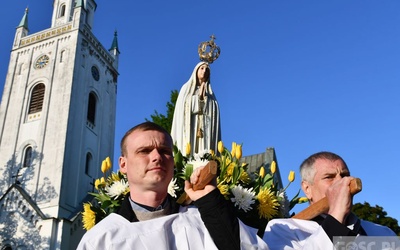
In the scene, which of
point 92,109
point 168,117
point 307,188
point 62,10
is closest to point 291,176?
point 307,188

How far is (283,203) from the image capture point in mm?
3947

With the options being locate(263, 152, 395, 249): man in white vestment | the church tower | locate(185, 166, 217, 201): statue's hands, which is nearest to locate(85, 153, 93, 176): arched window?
the church tower

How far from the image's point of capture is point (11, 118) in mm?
30047

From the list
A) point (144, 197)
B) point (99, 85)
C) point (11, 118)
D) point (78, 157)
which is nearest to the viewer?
point (144, 197)

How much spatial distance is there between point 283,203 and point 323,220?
5.02ft

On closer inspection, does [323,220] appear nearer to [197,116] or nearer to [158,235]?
[158,235]

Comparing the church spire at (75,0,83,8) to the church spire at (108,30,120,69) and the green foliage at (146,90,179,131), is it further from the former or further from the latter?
the green foliage at (146,90,179,131)

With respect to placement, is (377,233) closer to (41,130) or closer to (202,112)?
(202,112)

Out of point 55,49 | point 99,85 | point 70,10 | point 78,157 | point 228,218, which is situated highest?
point 70,10

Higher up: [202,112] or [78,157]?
[78,157]

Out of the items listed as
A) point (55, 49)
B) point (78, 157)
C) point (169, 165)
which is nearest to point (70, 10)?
point (55, 49)

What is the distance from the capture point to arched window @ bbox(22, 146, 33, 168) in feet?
92.1

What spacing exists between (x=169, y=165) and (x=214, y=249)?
1.85 feet

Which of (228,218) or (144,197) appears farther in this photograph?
(144,197)
